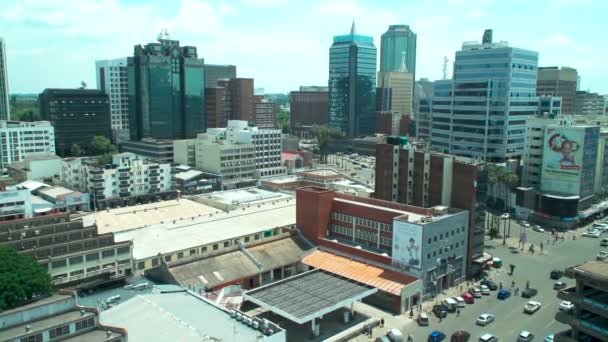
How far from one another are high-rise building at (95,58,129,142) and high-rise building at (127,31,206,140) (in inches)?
1268

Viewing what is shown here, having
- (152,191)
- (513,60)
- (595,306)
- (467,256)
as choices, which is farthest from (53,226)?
(513,60)

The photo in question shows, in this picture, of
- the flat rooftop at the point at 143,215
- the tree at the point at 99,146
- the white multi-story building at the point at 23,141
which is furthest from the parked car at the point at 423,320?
the tree at the point at 99,146

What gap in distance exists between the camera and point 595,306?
34.2 m

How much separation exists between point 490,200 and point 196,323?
76441 mm

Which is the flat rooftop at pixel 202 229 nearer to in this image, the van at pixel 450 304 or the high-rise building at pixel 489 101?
the van at pixel 450 304

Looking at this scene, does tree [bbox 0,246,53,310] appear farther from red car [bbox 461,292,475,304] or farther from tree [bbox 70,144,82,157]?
tree [bbox 70,144,82,157]

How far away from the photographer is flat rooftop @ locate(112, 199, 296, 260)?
59.8 metres

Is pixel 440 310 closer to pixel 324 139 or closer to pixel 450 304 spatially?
pixel 450 304

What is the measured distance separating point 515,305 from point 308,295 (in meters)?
23.1

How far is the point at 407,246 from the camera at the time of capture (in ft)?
179

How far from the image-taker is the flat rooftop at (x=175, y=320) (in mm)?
37875

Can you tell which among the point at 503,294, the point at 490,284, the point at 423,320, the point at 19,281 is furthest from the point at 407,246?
the point at 19,281

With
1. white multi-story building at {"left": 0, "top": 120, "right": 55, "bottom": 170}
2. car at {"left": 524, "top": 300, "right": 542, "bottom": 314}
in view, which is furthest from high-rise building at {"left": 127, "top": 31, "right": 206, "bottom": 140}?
car at {"left": 524, "top": 300, "right": 542, "bottom": 314}

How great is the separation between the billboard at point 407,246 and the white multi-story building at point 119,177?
63835mm
